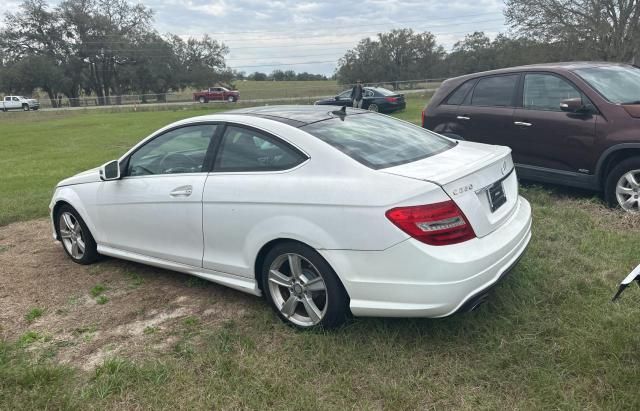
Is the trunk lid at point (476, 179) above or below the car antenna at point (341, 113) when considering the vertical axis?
below

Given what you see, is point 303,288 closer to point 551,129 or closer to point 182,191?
point 182,191

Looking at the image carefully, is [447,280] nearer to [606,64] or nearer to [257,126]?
[257,126]

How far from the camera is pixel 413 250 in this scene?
9.39 ft

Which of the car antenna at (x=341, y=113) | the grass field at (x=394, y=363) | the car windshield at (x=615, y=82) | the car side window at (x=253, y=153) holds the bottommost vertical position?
the grass field at (x=394, y=363)

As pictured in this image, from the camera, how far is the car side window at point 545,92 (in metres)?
6.07

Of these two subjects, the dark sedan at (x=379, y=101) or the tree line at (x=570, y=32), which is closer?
the dark sedan at (x=379, y=101)

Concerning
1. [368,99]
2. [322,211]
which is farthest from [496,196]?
[368,99]

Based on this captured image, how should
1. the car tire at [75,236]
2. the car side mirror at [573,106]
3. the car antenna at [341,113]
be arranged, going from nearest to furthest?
1. the car antenna at [341,113]
2. the car tire at [75,236]
3. the car side mirror at [573,106]

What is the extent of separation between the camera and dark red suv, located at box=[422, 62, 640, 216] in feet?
18.2

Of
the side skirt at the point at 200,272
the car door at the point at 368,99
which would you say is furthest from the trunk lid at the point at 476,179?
the car door at the point at 368,99

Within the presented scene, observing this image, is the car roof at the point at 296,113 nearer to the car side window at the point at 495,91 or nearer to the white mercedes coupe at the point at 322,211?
the white mercedes coupe at the point at 322,211

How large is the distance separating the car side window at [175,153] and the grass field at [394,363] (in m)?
1.19

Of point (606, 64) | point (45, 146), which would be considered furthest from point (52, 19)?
point (606, 64)

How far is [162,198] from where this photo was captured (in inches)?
159
